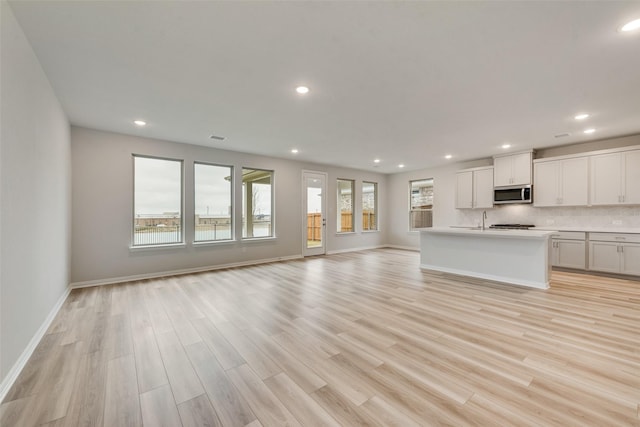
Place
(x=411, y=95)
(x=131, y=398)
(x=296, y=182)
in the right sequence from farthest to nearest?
(x=296, y=182), (x=411, y=95), (x=131, y=398)

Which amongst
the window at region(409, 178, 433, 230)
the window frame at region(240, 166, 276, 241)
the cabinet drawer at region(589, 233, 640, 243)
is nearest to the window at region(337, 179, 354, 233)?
the window at region(409, 178, 433, 230)

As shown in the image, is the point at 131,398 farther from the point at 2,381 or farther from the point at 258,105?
the point at 258,105

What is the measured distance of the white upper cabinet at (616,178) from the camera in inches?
192

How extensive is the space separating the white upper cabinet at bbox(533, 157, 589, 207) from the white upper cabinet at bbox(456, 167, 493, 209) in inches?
36.4

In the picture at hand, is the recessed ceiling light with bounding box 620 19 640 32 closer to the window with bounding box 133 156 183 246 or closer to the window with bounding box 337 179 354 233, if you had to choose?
the window with bounding box 133 156 183 246

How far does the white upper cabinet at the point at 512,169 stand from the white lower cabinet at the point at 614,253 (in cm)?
169

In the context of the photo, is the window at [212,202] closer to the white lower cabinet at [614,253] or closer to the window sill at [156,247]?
the window sill at [156,247]

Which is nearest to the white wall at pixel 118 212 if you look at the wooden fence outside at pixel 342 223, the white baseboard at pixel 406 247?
the wooden fence outside at pixel 342 223

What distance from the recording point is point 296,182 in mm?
7352

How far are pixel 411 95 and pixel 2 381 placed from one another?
446 cm

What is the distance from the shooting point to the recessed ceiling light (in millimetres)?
2064

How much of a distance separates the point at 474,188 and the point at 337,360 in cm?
644

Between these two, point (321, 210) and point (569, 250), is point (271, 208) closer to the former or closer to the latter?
point (321, 210)

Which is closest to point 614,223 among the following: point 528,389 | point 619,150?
point 619,150
